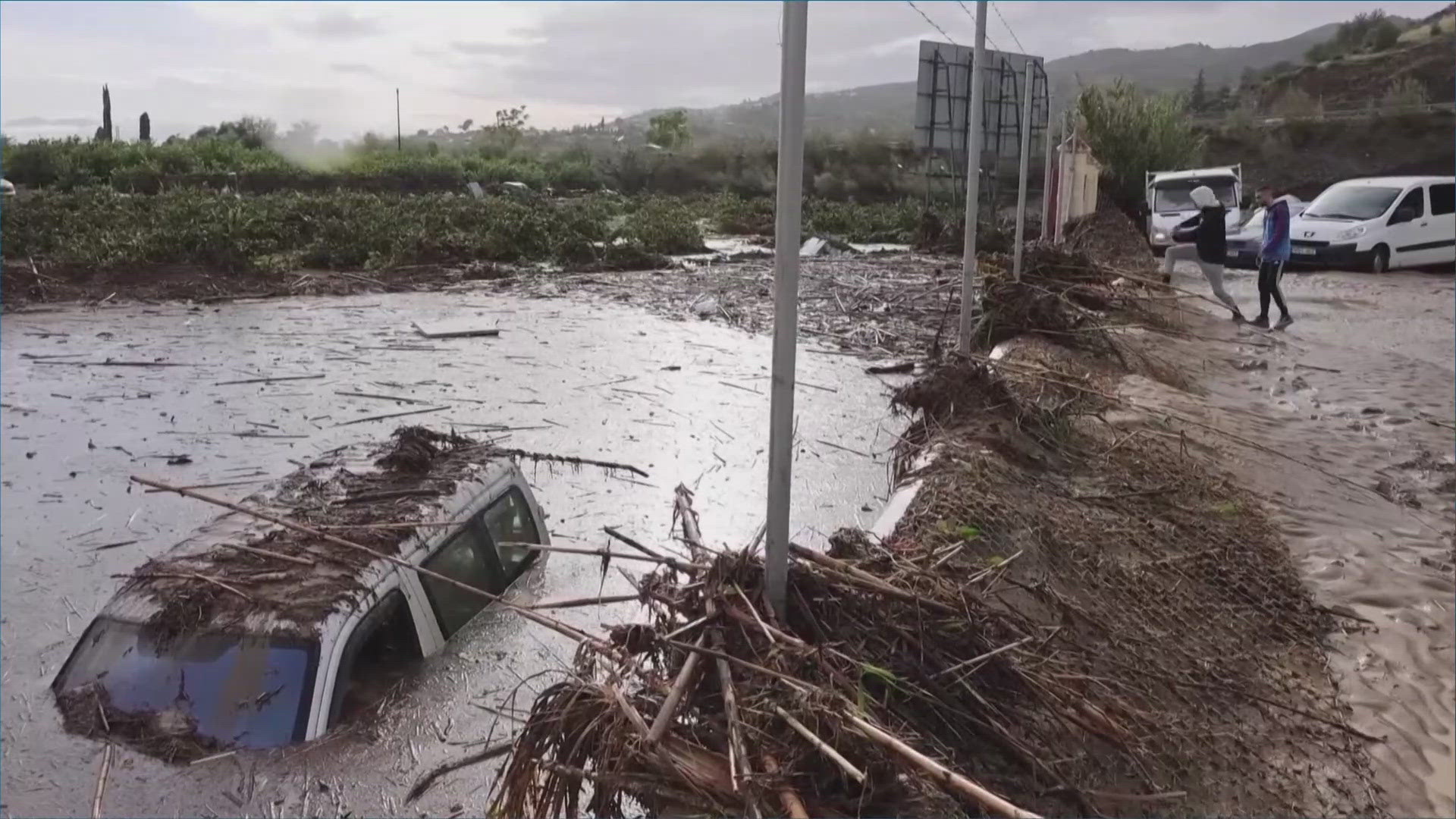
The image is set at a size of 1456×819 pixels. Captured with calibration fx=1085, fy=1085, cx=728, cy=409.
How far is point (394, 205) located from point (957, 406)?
68.0 feet

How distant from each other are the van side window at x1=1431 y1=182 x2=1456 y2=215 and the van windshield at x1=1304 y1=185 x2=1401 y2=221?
783 millimetres

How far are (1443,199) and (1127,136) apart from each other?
7.46 meters

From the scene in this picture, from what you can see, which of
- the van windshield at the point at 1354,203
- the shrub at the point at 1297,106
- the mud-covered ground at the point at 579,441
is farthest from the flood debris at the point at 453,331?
the shrub at the point at 1297,106

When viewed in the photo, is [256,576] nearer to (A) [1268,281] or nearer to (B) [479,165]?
(A) [1268,281]

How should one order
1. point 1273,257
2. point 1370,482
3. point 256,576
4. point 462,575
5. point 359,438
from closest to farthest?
point 256,576 → point 462,575 → point 1370,482 → point 359,438 → point 1273,257

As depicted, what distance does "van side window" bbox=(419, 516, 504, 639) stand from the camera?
210 inches

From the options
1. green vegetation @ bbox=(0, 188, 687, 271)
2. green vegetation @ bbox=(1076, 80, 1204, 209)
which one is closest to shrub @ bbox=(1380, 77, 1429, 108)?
green vegetation @ bbox=(1076, 80, 1204, 209)

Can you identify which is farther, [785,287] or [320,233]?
[320,233]

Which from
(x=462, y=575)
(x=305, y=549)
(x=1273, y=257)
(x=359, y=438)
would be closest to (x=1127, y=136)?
(x=1273, y=257)

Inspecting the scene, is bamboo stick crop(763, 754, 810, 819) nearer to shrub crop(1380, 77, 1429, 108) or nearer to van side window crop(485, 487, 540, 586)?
van side window crop(485, 487, 540, 586)

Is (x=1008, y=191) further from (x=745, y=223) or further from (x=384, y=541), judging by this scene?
(x=384, y=541)

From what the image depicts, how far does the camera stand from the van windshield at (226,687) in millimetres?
4461

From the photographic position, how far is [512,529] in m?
6.21

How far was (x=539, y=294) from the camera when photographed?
18.1m
